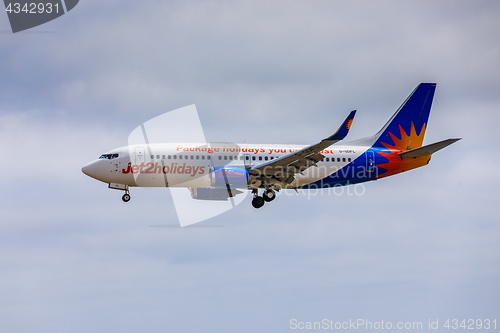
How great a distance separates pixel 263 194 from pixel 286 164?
4.79 metres

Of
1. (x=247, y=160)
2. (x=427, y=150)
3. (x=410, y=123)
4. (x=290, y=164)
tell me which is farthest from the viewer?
(x=410, y=123)

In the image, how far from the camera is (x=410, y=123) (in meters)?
46.5

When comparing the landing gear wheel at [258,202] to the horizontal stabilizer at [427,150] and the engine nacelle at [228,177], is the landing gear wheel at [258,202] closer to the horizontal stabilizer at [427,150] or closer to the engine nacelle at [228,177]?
the engine nacelle at [228,177]

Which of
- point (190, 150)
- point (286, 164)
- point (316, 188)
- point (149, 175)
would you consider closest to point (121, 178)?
point (149, 175)

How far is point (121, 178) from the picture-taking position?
39.3m

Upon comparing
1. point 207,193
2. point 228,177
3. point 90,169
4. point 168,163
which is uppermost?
point 90,169

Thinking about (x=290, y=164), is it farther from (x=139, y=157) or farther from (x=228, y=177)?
(x=139, y=157)

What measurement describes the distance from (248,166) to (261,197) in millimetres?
3274

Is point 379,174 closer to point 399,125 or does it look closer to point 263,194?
point 399,125

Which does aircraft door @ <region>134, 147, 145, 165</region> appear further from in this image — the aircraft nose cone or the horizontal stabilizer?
the horizontal stabilizer

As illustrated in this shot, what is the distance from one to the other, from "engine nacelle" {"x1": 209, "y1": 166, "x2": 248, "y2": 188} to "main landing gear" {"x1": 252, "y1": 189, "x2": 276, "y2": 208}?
11.8 ft

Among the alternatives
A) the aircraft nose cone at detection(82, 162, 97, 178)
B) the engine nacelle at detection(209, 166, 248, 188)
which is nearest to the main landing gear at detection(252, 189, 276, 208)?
the engine nacelle at detection(209, 166, 248, 188)

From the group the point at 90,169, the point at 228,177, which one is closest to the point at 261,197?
the point at 228,177

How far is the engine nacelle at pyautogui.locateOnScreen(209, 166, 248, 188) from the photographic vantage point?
37469 millimetres
